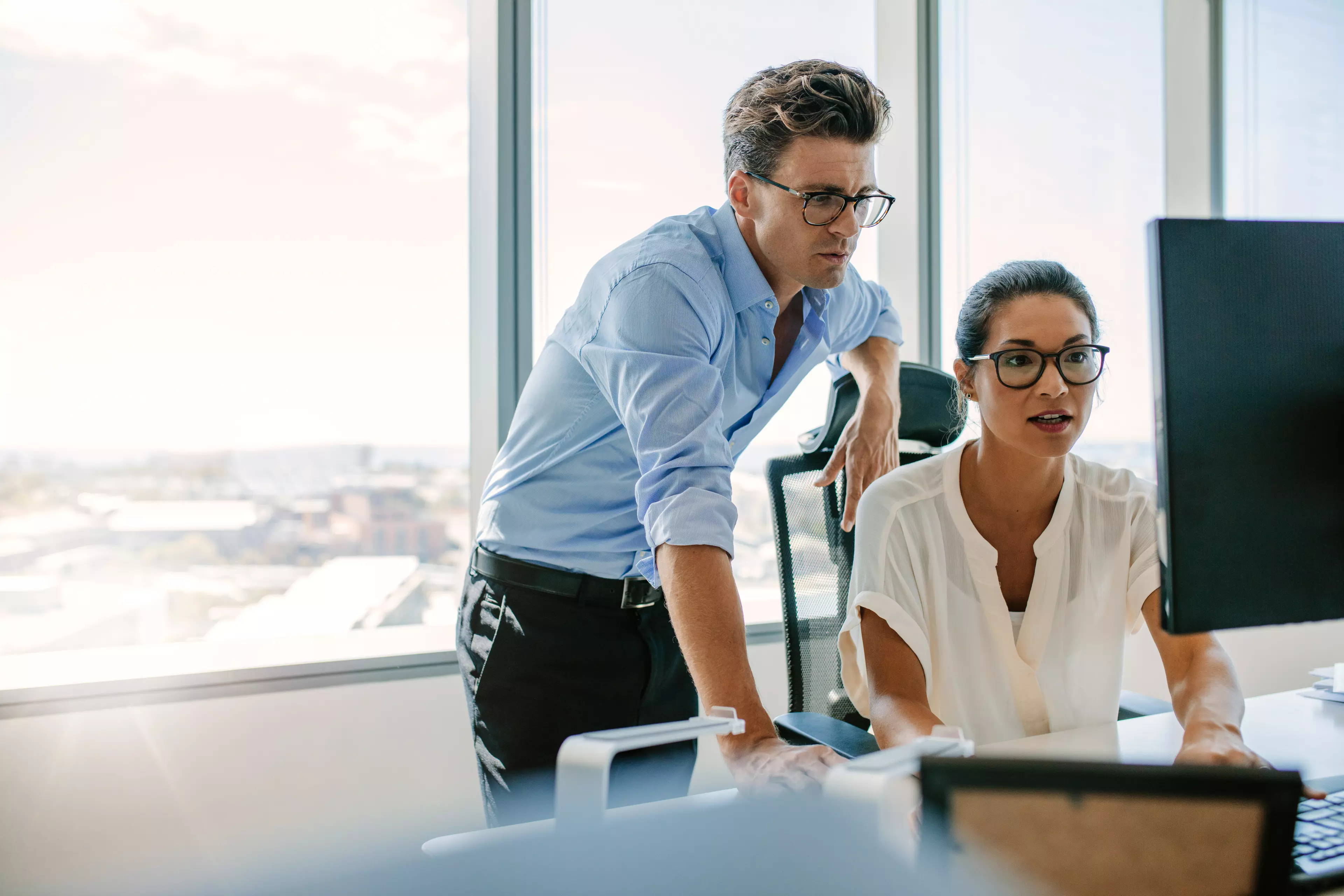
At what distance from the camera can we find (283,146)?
6.98ft

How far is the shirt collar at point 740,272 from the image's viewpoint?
1356 mm

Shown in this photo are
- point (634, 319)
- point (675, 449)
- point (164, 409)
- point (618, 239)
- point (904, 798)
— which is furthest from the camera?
point (618, 239)

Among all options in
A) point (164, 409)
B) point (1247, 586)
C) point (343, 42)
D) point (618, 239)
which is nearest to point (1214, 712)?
point (1247, 586)

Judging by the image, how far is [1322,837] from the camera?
782 millimetres

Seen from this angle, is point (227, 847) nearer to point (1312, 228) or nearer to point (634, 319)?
point (634, 319)

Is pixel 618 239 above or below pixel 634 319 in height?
above

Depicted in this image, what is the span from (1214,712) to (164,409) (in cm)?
210

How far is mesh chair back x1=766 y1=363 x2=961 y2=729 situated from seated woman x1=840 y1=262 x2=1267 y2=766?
0.20 meters

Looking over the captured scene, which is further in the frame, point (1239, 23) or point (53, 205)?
point (1239, 23)

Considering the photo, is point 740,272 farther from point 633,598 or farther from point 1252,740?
point 1252,740

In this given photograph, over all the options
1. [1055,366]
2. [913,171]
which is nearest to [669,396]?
[1055,366]

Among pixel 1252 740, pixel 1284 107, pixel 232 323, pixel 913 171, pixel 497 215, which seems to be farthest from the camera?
pixel 1284 107

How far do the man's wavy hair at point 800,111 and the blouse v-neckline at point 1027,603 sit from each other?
0.60 meters

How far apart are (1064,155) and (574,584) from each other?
2717mm
